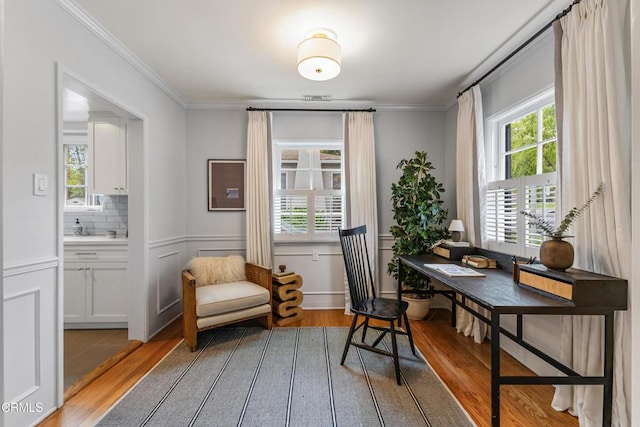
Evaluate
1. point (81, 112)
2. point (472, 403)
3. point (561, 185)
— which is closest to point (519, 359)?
point (472, 403)

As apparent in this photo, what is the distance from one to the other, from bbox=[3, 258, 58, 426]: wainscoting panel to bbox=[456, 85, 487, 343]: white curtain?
3298mm

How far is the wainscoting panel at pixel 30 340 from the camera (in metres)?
1.64

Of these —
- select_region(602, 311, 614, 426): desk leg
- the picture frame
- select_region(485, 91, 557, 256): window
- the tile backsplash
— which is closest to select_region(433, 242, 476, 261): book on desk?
select_region(485, 91, 557, 256): window

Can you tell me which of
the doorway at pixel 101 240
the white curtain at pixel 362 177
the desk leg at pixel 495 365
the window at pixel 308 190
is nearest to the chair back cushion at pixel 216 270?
the doorway at pixel 101 240

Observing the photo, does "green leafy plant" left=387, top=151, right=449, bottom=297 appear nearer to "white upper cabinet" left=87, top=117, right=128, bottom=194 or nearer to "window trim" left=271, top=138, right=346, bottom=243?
"window trim" left=271, top=138, right=346, bottom=243

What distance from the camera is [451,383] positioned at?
2.19m

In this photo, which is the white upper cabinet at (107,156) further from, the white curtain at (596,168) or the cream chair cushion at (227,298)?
the white curtain at (596,168)

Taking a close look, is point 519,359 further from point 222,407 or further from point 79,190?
point 79,190

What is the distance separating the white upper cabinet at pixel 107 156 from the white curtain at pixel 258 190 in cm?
130

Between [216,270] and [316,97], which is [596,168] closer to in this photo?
[316,97]

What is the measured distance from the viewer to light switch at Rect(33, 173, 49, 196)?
5.86 ft

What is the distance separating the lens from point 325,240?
12.4 ft

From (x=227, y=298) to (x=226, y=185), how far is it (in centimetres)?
151

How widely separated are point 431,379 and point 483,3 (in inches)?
104
